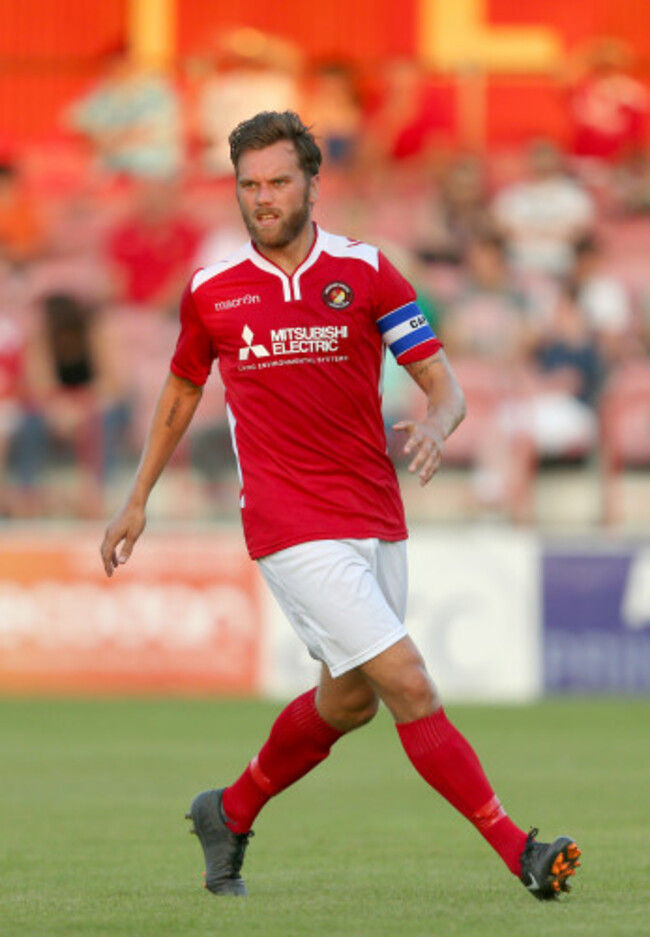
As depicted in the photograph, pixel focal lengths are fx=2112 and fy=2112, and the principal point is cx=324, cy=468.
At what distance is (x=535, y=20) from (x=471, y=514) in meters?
8.65

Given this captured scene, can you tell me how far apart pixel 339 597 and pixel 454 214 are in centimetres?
1095

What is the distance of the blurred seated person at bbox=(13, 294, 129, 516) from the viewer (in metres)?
14.1

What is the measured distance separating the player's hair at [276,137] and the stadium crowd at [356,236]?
7.94 meters

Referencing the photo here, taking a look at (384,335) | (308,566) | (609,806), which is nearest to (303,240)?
(384,335)

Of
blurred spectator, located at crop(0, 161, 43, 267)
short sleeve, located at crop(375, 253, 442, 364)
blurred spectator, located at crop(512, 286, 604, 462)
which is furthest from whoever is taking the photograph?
blurred spectator, located at crop(0, 161, 43, 267)

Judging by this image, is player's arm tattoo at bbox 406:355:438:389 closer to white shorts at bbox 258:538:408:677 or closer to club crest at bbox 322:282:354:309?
club crest at bbox 322:282:354:309

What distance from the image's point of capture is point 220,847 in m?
6.27

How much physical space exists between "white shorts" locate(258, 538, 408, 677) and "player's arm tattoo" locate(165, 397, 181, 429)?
0.56 meters

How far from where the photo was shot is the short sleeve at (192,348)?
613cm

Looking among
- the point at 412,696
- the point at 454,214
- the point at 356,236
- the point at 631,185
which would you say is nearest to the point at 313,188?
the point at 412,696

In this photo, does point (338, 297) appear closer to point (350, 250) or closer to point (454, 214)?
point (350, 250)

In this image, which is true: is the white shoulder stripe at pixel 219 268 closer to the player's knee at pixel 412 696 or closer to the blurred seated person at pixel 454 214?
the player's knee at pixel 412 696

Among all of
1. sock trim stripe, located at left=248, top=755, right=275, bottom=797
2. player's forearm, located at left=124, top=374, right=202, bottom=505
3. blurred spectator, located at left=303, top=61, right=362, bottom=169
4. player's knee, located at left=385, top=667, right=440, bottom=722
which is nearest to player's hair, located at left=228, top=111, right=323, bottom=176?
player's forearm, located at left=124, top=374, right=202, bottom=505

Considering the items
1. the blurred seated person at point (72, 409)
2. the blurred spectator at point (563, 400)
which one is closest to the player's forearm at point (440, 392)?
the blurred spectator at point (563, 400)
